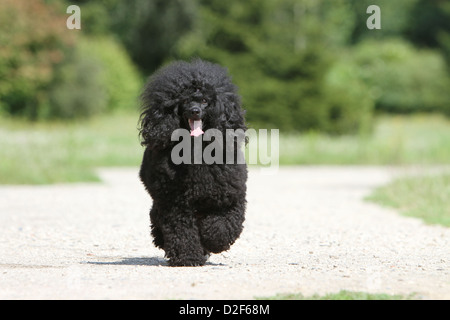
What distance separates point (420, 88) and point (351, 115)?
16003 mm

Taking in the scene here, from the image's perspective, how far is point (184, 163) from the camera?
8.20 m

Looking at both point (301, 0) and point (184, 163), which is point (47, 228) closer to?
point (184, 163)

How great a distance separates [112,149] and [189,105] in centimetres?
2187

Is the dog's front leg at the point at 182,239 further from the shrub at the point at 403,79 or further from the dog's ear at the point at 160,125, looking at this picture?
the shrub at the point at 403,79

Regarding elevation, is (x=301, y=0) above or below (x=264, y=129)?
above

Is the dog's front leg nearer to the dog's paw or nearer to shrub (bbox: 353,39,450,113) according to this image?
the dog's paw

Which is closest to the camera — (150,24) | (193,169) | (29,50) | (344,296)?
(344,296)

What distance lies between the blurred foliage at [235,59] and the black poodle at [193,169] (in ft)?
71.4

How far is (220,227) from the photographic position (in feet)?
27.1

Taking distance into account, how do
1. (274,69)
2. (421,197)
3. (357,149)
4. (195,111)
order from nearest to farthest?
(195,111), (421,197), (357,149), (274,69)

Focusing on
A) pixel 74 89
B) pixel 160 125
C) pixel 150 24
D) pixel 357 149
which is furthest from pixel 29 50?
pixel 160 125

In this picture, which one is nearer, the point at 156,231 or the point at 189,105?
the point at 189,105

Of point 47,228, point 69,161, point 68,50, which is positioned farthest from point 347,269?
point 68,50

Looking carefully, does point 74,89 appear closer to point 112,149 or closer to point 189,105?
point 112,149
